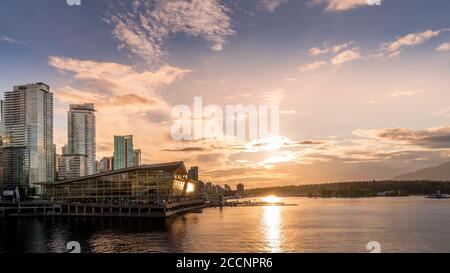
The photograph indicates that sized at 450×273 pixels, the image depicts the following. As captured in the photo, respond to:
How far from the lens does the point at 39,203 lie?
481 ft

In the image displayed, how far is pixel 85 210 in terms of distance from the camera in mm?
135125

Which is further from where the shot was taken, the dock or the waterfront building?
the waterfront building

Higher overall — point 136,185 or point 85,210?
point 136,185

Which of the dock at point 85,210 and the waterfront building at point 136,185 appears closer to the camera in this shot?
the dock at point 85,210

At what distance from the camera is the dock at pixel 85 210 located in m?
123

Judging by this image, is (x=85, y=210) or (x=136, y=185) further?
(x=85, y=210)

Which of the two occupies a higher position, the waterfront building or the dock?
the waterfront building

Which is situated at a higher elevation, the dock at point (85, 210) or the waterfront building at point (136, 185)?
the waterfront building at point (136, 185)

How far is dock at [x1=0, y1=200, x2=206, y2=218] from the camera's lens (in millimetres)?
123250
